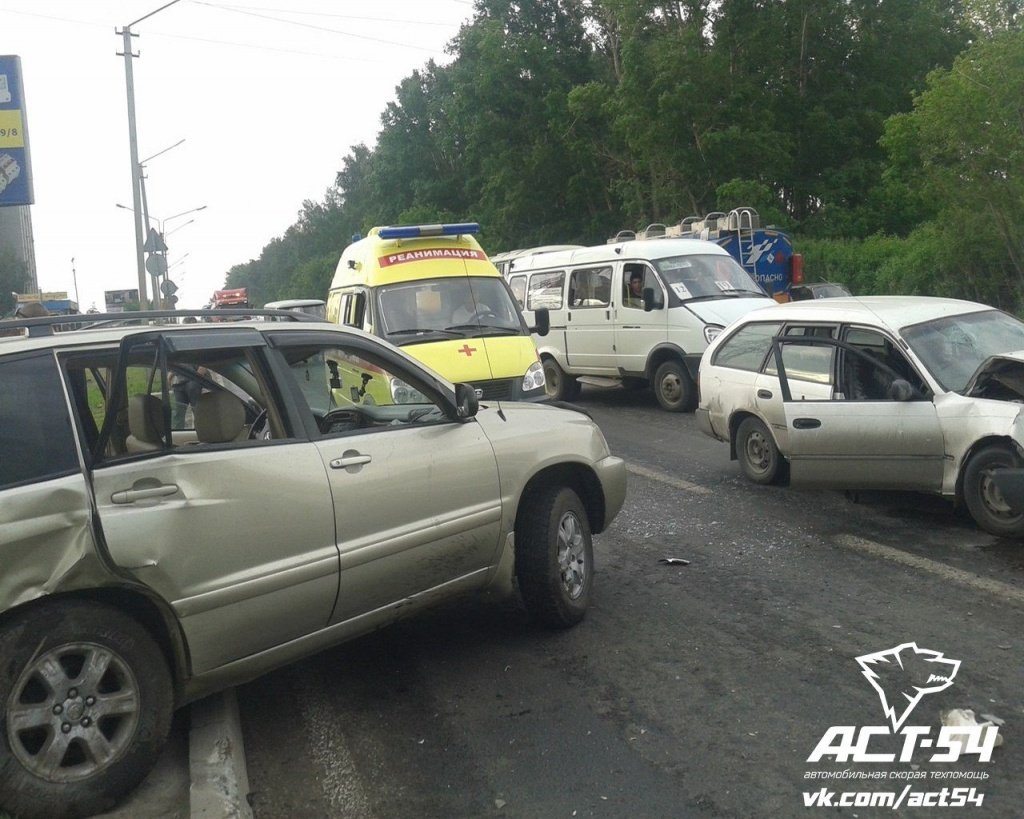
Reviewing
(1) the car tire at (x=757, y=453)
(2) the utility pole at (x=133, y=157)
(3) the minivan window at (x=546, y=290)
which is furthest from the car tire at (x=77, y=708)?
(2) the utility pole at (x=133, y=157)

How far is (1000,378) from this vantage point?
740 cm

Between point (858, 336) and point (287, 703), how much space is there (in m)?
5.28

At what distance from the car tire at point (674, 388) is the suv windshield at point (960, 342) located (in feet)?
20.0

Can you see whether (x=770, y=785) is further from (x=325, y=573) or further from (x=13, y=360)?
(x=13, y=360)

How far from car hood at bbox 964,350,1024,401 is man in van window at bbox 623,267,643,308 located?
7954mm

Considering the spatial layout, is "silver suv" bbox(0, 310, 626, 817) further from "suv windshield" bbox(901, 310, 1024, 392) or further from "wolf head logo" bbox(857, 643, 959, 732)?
"suv windshield" bbox(901, 310, 1024, 392)

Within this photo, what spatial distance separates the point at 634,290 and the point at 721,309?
1.43m

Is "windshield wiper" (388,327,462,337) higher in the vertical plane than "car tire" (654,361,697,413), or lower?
higher

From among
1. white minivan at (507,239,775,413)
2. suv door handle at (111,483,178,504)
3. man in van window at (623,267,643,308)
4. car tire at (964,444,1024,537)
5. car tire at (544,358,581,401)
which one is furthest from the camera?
car tire at (544,358,581,401)

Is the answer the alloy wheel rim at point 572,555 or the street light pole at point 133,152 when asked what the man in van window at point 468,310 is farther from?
the street light pole at point 133,152

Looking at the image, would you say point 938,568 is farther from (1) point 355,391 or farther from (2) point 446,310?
(2) point 446,310

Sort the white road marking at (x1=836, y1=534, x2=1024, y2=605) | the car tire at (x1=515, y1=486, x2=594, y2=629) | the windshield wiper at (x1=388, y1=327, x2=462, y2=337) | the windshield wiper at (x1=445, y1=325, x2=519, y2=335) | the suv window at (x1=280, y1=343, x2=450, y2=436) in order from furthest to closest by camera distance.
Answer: the windshield wiper at (x1=445, y1=325, x2=519, y2=335) → the windshield wiper at (x1=388, y1=327, x2=462, y2=337) → the white road marking at (x1=836, y1=534, x2=1024, y2=605) → the car tire at (x1=515, y1=486, x2=594, y2=629) → the suv window at (x1=280, y1=343, x2=450, y2=436)

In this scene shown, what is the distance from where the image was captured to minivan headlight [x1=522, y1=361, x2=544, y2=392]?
11.3m

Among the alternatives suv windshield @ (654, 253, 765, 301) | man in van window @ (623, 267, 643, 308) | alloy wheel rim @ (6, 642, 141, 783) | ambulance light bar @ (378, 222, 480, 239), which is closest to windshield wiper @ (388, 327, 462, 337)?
ambulance light bar @ (378, 222, 480, 239)
